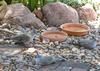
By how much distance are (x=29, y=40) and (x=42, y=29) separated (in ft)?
2.57

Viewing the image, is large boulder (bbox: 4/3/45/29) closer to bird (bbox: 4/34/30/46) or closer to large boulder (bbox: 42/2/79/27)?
large boulder (bbox: 42/2/79/27)

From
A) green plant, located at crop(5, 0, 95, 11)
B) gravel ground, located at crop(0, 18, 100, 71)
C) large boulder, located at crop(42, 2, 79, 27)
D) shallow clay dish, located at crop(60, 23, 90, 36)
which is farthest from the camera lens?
green plant, located at crop(5, 0, 95, 11)

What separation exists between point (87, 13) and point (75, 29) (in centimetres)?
85

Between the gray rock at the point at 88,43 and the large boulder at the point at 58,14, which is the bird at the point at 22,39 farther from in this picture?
the large boulder at the point at 58,14

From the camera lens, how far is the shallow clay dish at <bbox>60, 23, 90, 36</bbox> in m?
4.63

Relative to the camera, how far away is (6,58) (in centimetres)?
371

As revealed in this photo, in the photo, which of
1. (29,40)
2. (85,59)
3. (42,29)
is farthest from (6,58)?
(42,29)

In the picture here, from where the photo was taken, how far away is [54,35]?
4.52m

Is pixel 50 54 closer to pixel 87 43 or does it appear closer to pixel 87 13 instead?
pixel 87 43

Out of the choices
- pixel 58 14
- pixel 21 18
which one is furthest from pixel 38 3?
pixel 21 18

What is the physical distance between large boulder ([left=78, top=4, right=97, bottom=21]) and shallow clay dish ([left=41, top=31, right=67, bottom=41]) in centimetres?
117

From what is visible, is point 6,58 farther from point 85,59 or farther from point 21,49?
point 85,59

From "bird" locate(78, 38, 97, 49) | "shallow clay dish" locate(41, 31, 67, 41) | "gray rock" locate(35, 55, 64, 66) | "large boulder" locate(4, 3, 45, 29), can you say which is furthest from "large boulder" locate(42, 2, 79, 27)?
"gray rock" locate(35, 55, 64, 66)

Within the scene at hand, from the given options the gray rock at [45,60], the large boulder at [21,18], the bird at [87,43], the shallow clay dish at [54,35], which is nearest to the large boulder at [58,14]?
the large boulder at [21,18]
